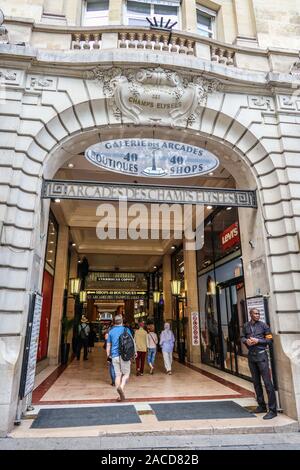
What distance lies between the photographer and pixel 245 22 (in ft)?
30.5

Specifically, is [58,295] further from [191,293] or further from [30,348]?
[30,348]

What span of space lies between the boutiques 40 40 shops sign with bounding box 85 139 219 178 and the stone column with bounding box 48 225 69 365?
8.42 metres

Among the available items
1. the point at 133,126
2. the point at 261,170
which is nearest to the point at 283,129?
the point at 261,170

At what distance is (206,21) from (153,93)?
4.51m

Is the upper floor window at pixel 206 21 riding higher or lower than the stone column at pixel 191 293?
higher

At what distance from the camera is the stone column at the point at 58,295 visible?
42.5 feet

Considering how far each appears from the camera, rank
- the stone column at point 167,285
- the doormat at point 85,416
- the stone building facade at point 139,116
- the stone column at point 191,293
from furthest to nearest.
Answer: the stone column at point 167,285 < the stone column at point 191,293 < the stone building facade at point 139,116 < the doormat at point 85,416

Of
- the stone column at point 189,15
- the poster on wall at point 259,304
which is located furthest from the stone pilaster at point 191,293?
the stone column at point 189,15

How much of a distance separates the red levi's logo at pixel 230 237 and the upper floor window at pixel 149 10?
249 inches

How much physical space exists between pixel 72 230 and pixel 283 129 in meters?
10.8

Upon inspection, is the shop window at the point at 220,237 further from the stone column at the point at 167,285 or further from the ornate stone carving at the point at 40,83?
the ornate stone carving at the point at 40,83

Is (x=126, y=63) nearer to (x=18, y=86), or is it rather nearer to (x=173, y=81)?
(x=173, y=81)

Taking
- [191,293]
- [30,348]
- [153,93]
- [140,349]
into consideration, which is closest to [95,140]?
[153,93]

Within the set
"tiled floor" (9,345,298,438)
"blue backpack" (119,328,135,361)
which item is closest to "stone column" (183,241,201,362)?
"tiled floor" (9,345,298,438)
